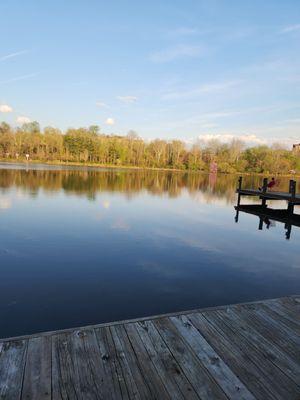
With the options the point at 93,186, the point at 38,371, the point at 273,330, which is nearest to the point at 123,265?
the point at 273,330

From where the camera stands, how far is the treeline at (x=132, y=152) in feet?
237

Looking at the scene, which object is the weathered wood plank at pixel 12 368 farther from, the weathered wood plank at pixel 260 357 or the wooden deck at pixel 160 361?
the weathered wood plank at pixel 260 357

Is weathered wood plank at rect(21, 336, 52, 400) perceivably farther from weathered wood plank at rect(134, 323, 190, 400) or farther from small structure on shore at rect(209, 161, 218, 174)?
small structure on shore at rect(209, 161, 218, 174)

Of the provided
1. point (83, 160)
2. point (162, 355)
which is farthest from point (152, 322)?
point (83, 160)

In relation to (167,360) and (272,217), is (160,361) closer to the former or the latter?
(167,360)

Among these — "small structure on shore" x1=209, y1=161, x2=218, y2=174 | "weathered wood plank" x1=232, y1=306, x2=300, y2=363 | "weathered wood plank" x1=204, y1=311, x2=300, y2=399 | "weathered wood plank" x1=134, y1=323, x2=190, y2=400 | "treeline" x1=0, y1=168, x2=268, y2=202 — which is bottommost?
"treeline" x1=0, y1=168, x2=268, y2=202

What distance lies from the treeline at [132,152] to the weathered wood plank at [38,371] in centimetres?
7280

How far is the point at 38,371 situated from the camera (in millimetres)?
2875

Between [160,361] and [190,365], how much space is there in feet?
1.05

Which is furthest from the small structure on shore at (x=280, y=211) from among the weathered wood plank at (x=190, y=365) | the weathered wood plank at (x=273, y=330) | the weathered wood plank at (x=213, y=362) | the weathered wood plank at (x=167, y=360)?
the weathered wood plank at (x=167, y=360)

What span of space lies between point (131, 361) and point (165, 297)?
3041 millimetres

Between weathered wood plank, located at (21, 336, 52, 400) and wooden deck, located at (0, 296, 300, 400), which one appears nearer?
weathered wood plank, located at (21, 336, 52, 400)

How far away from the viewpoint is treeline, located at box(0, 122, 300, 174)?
7219 cm

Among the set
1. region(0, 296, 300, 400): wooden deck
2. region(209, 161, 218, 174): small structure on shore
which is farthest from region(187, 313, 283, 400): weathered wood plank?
region(209, 161, 218, 174): small structure on shore
